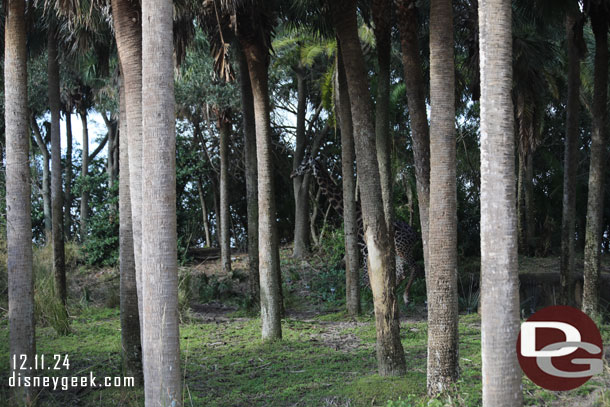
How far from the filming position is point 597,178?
41.8 ft

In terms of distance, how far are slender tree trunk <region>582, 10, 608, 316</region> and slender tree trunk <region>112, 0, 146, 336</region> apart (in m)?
9.00

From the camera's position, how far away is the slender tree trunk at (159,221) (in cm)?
588

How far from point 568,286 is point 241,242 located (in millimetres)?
20027

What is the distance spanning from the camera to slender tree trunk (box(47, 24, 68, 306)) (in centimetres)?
1587

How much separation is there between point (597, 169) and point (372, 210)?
6.40m

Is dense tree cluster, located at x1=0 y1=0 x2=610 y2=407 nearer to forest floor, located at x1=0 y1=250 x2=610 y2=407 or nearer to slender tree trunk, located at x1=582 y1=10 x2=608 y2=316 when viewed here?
slender tree trunk, located at x1=582 y1=10 x2=608 y2=316

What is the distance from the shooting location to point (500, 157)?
550 cm

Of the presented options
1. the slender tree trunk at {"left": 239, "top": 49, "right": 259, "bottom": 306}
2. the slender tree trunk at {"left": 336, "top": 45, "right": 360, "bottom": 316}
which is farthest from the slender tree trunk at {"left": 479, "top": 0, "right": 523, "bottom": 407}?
the slender tree trunk at {"left": 239, "top": 49, "right": 259, "bottom": 306}

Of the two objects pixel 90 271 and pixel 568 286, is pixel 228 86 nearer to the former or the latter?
pixel 90 271

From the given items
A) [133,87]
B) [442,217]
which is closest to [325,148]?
[133,87]

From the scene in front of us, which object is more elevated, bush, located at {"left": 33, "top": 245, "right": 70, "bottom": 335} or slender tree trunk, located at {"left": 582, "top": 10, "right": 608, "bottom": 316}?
slender tree trunk, located at {"left": 582, "top": 10, "right": 608, "bottom": 316}

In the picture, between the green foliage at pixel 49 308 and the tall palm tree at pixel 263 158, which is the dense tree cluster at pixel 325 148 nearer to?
the tall palm tree at pixel 263 158

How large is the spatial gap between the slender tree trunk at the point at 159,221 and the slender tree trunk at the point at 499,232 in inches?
113

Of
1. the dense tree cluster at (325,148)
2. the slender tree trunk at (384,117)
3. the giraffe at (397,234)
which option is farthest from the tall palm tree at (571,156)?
the giraffe at (397,234)
